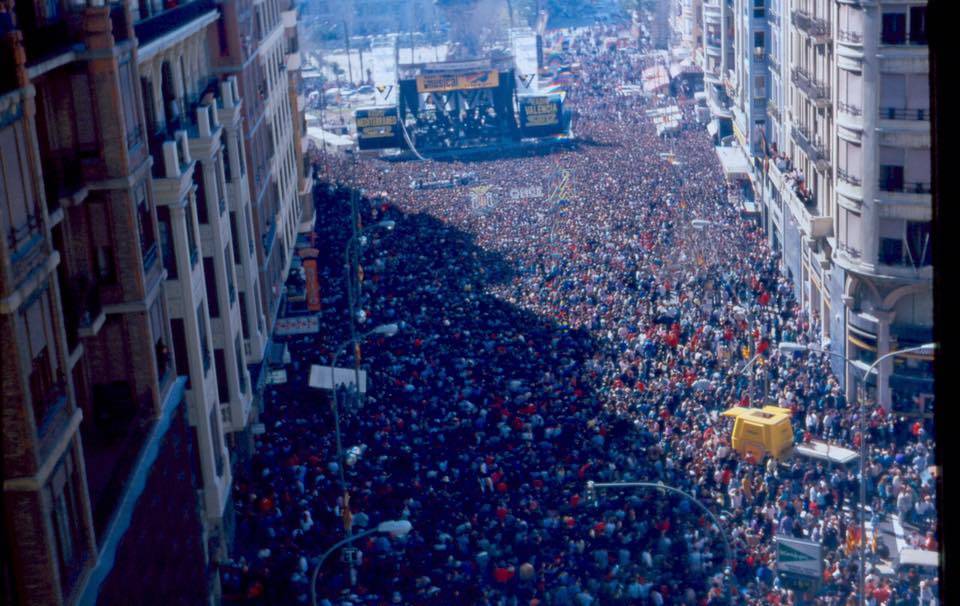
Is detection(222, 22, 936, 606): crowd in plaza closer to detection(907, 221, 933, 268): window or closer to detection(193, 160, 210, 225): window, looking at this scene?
detection(907, 221, 933, 268): window

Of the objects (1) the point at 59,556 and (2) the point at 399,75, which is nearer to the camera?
(1) the point at 59,556

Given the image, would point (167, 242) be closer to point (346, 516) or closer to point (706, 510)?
point (346, 516)

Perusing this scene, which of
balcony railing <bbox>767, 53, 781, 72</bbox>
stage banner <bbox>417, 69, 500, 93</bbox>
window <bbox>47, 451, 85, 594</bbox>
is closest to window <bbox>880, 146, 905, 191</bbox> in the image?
balcony railing <bbox>767, 53, 781, 72</bbox>

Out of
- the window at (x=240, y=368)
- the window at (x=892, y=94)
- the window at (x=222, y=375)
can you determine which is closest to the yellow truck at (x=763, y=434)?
the window at (x=892, y=94)

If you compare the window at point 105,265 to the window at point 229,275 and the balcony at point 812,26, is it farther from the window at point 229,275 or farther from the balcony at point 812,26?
the balcony at point 812,26

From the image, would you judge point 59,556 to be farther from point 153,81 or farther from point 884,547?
point 884,547

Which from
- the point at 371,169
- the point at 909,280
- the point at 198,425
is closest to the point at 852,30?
the point at 909,280
